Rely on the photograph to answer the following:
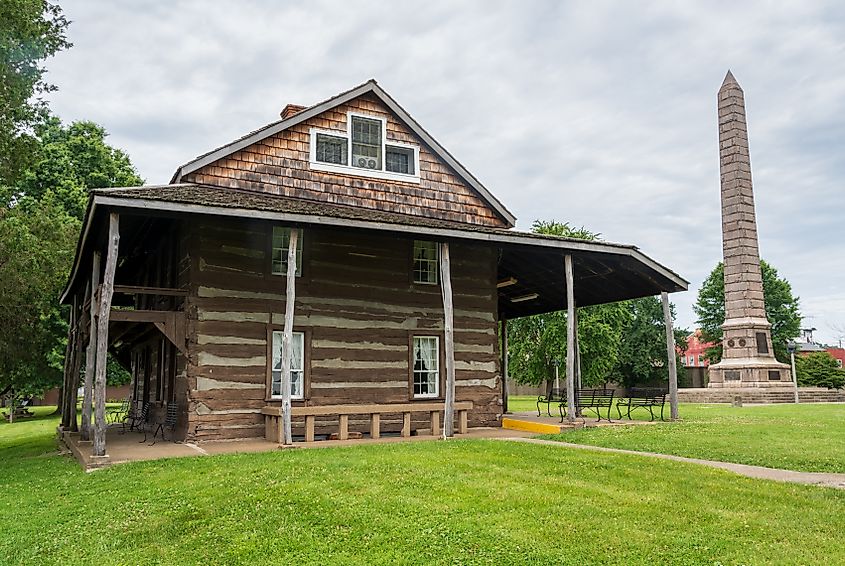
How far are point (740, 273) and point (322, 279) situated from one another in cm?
2802

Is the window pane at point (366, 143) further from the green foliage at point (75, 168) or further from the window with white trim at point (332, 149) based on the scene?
the green foliage at point (75, 168)

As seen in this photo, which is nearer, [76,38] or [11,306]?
[76,38]

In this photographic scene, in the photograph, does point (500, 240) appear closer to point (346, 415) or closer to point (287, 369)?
point (346, 415)

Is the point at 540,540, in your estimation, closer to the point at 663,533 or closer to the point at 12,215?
the point at 663,533

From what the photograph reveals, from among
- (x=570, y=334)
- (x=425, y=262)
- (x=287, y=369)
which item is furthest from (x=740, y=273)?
(x=287, y=369)

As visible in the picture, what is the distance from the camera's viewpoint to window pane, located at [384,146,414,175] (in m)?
18.4

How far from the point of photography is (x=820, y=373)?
4250 cm

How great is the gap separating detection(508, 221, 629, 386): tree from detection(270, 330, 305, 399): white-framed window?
21.6 m

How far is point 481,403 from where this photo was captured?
17688 mm

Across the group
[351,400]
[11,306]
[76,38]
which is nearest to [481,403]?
[351,400]

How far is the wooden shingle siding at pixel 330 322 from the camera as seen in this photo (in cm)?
1455

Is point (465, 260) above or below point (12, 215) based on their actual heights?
below

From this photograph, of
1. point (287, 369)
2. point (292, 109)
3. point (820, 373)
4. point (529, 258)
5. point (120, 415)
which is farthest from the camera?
point (820, 373)

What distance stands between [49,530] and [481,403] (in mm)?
11152
